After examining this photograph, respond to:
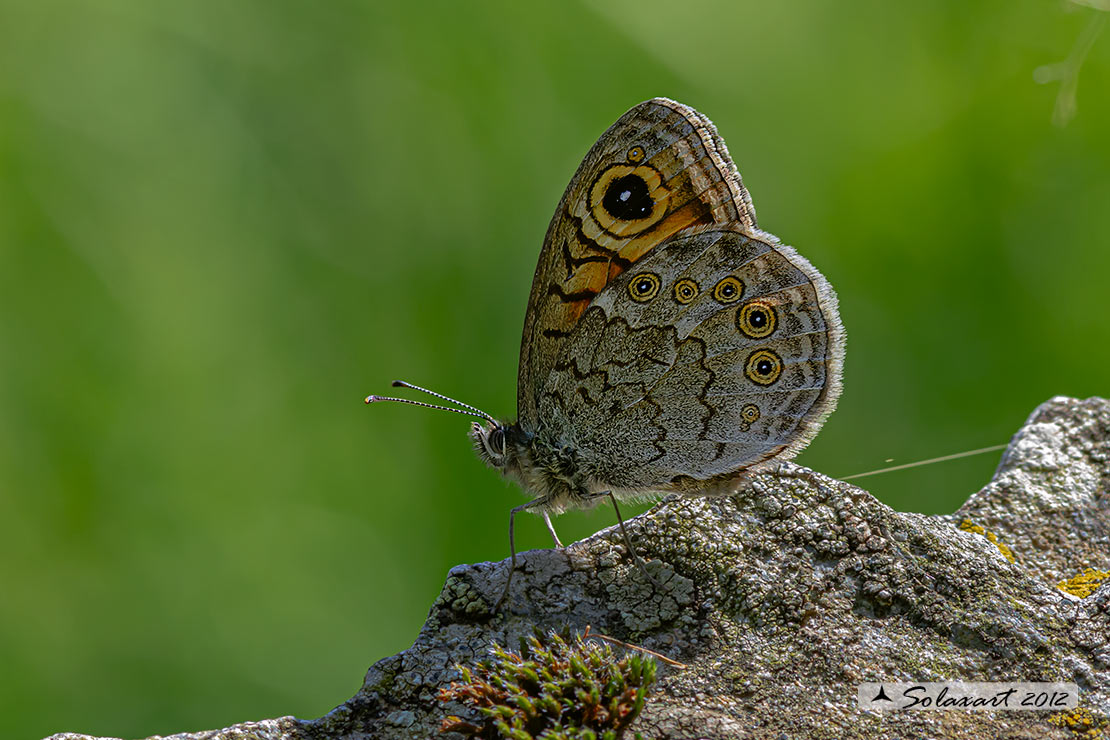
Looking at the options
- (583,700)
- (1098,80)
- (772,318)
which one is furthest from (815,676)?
(1098,80)

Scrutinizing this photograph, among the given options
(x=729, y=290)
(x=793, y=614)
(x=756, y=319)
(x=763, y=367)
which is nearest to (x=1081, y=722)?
(x=793, y=614)

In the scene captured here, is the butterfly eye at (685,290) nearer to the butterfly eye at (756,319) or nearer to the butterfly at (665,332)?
the butterfly at (665,332)

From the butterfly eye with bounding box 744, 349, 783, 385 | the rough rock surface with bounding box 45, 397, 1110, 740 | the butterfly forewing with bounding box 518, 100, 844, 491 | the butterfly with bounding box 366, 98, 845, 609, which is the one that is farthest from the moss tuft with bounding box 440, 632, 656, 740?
the butterfly eye with bounding box 744, 349, 783, 385

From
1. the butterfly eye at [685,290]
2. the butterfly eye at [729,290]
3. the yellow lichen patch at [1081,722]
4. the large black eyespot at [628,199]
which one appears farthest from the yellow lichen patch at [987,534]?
the large black eyespot at [628,199]

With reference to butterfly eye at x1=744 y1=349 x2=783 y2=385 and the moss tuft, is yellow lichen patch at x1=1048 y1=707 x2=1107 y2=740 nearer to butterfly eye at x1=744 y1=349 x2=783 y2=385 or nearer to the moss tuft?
the moss tuft

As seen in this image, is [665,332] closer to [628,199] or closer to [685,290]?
[685,290]
